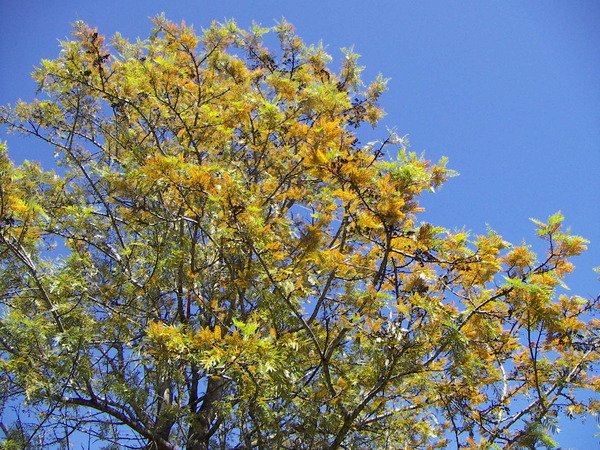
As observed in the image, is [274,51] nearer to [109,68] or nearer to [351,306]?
[109,68]

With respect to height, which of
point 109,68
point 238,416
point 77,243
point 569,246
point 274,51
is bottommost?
point 238,416

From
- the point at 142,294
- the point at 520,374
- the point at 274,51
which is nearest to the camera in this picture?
the point at 142,294

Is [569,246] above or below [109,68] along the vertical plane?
below

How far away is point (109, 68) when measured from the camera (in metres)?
4.97

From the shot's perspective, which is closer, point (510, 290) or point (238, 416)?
point (510, 290)

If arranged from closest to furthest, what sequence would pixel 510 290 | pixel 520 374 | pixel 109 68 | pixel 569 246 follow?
1. pixel 510 290
2. pixel 569 246
3. pixel 520 374
4. pixel 109 68

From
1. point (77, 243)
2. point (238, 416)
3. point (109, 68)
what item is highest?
point (109, 68)

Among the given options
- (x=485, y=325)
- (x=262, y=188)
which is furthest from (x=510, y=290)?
(x=262, y=188)

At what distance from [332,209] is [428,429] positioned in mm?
2330

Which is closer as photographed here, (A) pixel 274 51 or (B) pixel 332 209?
(B) pixel 332 209

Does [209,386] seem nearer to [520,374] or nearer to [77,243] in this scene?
[77,243]

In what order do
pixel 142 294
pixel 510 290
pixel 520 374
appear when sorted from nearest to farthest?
pixel 510 290, pixel 142 294, pixel 520 374

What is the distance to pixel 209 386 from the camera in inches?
172

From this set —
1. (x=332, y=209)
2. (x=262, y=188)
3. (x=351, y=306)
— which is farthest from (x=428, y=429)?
(x=262, y=188)
